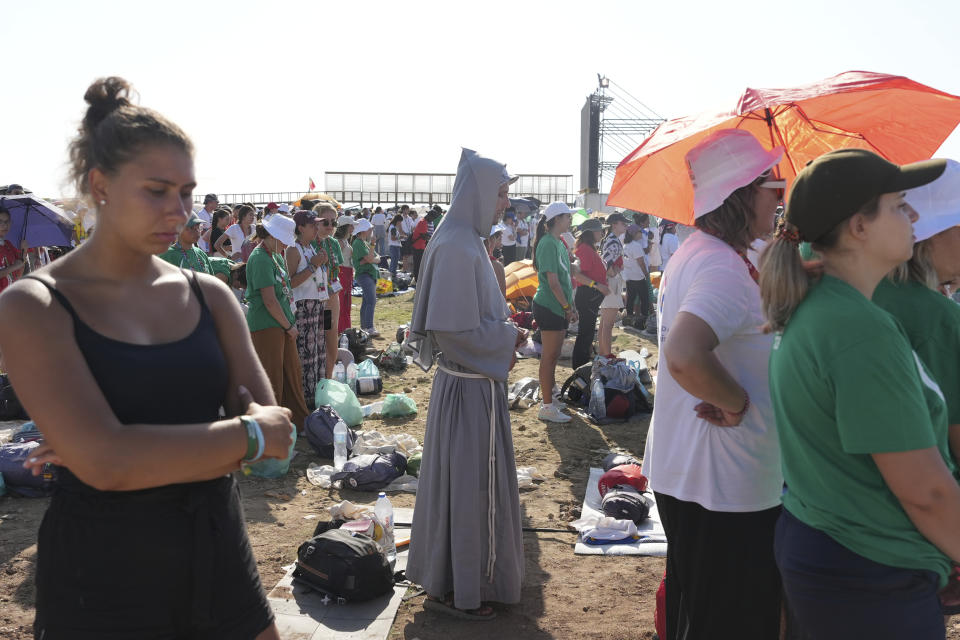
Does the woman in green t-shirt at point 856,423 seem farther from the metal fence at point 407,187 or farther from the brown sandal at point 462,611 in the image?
the metal fence at point 407,187

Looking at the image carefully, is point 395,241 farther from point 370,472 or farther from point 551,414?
point 370,472

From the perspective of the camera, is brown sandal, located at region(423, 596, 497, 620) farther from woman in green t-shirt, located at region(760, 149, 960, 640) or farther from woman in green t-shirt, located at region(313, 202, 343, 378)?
woman in green t-shirt, located at region(313, 202, 343, 378)

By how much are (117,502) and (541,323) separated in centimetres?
683

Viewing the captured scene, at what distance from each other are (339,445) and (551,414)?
2505mm

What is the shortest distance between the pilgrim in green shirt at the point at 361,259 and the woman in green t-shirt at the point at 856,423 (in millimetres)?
10902

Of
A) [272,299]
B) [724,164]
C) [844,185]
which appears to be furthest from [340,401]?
[844,185]

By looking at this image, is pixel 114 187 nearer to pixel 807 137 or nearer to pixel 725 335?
pixel 725 335

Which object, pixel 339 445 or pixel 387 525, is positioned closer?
pixel 387 525

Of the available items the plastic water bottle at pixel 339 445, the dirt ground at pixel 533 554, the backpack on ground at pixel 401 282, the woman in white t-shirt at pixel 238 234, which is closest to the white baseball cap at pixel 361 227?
the woman in white t-shirt at pixel 238 234

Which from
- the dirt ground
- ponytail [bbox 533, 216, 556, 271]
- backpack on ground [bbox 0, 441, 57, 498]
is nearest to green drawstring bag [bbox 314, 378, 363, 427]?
the dirt ground

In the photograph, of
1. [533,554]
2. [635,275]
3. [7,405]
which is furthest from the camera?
[635,275]

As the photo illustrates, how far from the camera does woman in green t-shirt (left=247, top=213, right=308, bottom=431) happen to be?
7195mm

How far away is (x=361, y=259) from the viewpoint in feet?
41.5

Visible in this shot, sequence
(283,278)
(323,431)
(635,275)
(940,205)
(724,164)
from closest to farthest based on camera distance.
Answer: (940,205)
(724,164)
(323,431)
(283,278)
(635,275)
